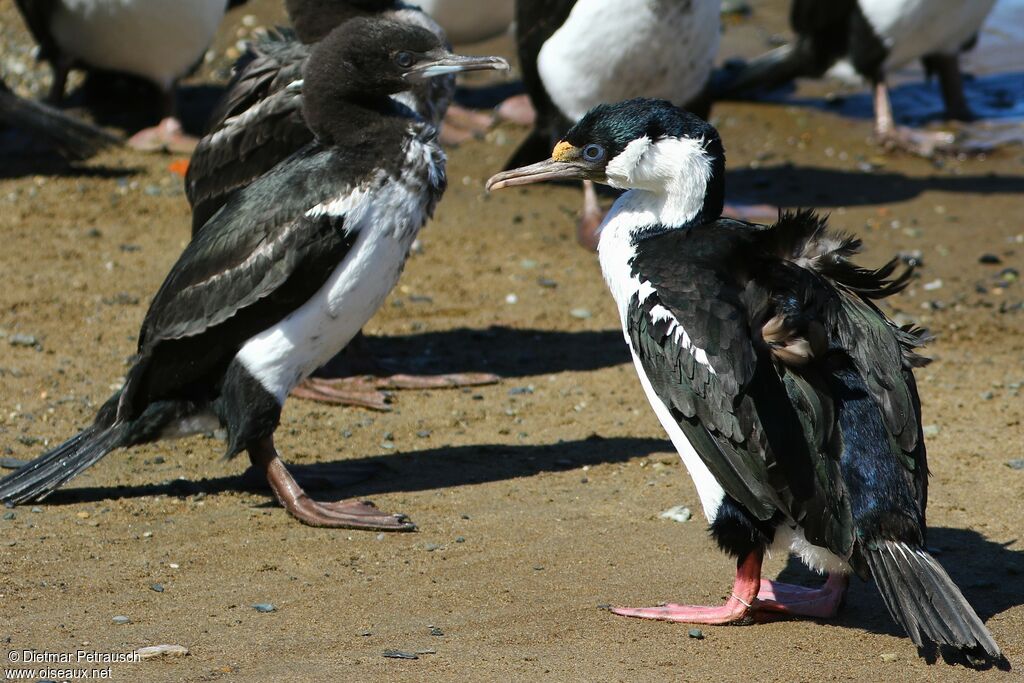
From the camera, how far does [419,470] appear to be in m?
6.04

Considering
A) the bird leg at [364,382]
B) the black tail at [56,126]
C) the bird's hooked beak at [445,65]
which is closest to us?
the bird's hooked beak at [445,65]

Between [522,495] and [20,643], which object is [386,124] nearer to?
[522,495]

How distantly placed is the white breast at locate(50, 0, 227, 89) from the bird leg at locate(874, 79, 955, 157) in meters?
5.04

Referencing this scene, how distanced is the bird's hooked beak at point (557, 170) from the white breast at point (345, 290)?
1.65 feet

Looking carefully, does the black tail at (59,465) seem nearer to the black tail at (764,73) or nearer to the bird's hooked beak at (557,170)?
the bird's hooked beak at (557,170)

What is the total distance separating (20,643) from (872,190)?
762 cm

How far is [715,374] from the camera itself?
173 inches

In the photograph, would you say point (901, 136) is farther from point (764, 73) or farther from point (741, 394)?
point (741, 394)

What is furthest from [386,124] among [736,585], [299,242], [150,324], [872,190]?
[872,190]

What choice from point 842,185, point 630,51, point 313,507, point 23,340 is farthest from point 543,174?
point 842,185

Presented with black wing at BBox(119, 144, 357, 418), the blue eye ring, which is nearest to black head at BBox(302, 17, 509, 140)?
black wing at BBox(119, 144, 357, 418)

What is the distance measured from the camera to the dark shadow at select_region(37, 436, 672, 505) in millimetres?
5742

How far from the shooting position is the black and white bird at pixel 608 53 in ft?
29.5

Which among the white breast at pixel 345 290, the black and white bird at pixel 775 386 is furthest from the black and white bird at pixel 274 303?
the black and white bird at pixel 775 386
